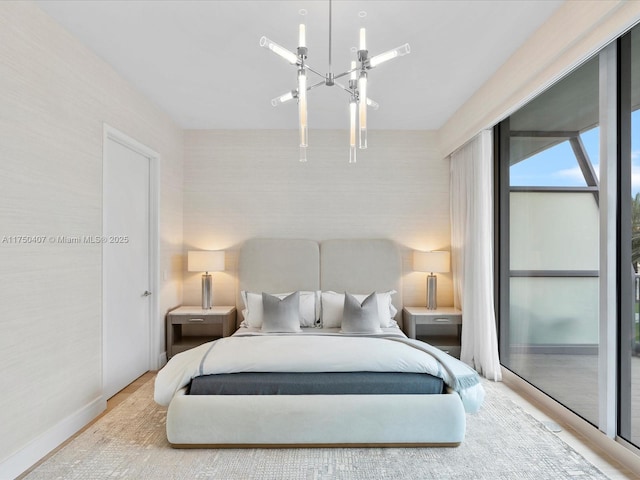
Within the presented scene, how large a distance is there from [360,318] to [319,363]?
1.14 meters

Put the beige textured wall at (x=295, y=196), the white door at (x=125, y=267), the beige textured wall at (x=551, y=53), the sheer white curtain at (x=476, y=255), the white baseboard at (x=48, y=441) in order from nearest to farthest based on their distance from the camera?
the beige textured wall at (x=551, y=53), the white baseboard at (x=48, y=441), the white door at (x=125, y=267), the sheer white curtain at (x=476, y=255), the beige textured wall at (x=295, y=196)

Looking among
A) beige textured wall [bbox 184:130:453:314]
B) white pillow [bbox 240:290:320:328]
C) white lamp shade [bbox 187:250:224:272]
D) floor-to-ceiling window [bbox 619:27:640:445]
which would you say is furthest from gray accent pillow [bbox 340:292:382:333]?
floor-to-ceiling window [bbox 619:27:640:445]

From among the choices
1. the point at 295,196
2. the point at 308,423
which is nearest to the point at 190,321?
the point at 295,196

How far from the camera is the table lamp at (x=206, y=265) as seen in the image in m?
4.38

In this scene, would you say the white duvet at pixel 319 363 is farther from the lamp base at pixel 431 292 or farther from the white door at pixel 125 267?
the lamp base at pixel 431 292

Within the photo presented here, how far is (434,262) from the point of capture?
14.4 feet

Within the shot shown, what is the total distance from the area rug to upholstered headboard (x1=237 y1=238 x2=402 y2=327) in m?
2.05

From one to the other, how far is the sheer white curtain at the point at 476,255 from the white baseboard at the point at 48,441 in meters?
3.27

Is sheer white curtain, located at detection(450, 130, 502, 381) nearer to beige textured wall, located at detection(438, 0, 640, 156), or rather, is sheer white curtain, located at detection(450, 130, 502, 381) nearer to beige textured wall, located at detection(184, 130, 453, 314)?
beige textured wall, located at detection(438, 0, 640, 156)

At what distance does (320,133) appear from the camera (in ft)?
15.7

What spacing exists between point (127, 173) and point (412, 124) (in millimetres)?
3007

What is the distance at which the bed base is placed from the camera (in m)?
2.46

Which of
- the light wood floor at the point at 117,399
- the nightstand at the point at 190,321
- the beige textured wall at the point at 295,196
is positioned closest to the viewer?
the light wood floor at the point at 117,399

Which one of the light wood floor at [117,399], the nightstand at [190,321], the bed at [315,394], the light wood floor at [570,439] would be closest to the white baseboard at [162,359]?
the nightstand at [190,321]
